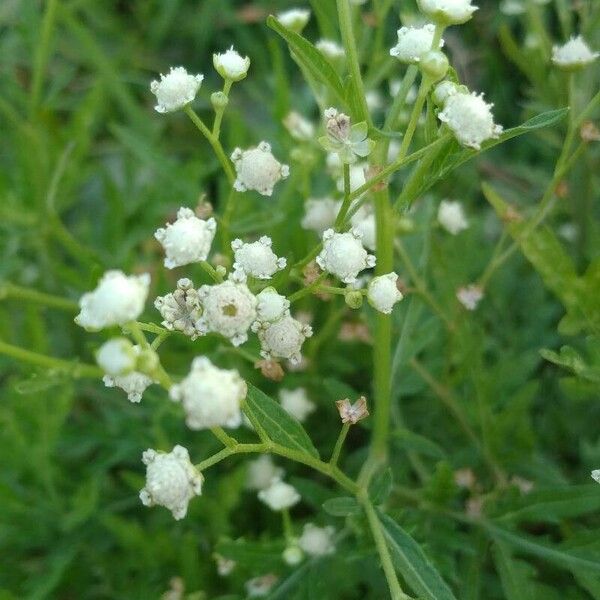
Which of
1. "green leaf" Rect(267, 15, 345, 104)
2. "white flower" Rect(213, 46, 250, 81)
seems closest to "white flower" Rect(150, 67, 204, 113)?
"white flower" Rect(213, 46, 250, 81)

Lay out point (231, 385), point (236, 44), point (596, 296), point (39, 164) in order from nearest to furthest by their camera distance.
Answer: point (231, 385) → point (596, 296) → point (39, 164) → point (236, 44)

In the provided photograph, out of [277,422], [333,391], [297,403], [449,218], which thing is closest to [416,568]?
[277,422]

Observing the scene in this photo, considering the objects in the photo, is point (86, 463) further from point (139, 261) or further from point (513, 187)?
point (513, 187)

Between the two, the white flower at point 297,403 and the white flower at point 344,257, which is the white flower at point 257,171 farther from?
the white flower at point 297,403

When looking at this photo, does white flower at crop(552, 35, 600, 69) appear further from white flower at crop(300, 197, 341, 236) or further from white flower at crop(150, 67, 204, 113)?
white flower at crop(150, 67, 204, 113)

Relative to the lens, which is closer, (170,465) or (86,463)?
(170,465)

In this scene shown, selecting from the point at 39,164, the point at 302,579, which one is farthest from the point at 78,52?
the point at 302,579
